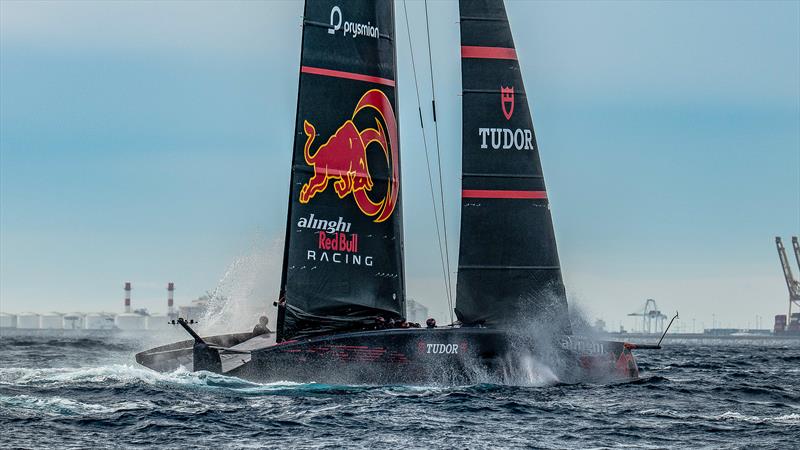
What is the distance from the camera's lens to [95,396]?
86.5 feet

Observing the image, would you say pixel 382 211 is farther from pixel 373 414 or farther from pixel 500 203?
pixel 373 414

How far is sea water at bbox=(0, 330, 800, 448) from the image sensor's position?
2092 centimetres

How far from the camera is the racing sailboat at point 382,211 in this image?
29.3 meters

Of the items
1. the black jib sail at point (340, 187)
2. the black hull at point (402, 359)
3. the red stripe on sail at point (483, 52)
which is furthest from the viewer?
the red stripe on sail at point (483, 52)

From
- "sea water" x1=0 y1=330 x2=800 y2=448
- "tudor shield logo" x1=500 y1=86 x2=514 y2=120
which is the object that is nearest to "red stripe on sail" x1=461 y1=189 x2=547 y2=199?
"tudor shield logo" x1=500 y1=86 x2=514 y2=120

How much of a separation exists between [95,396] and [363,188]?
26.1ft

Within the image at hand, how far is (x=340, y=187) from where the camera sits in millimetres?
29625

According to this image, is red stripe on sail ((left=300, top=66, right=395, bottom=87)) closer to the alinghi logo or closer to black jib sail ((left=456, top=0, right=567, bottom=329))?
the alinghi logo

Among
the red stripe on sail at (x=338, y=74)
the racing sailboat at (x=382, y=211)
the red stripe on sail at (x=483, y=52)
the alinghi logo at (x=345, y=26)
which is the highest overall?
the alinghi logo at (x=345, y=26)

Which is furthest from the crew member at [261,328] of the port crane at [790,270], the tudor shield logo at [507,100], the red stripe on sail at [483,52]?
the port crane at [790,270]

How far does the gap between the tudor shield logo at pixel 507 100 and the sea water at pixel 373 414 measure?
20.5ft

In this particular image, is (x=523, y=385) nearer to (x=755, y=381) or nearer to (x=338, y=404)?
(x=338, y=404)

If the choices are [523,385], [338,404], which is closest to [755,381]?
[523,385]

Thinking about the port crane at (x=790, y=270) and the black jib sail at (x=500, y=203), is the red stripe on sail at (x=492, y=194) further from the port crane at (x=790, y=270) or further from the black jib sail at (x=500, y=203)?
the port crane at (x=790, y=270)
